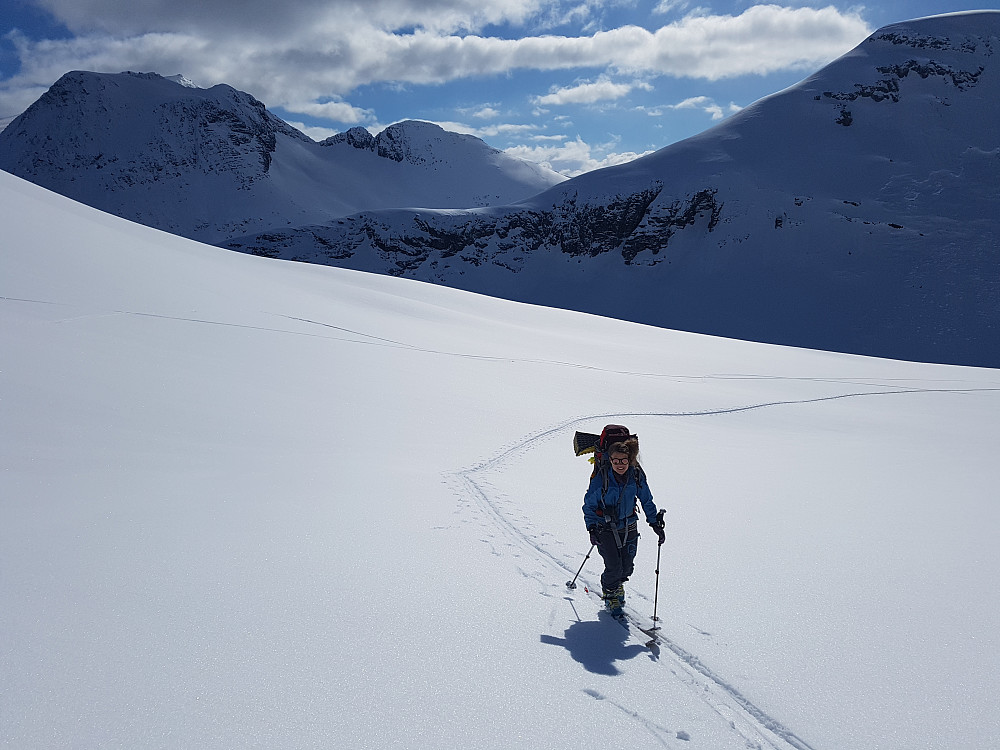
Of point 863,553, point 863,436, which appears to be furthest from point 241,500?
point 863,436

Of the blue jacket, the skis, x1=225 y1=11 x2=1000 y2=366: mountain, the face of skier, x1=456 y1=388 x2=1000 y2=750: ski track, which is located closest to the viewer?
x1=456 y1=388 x2=1000 y2=750: ski track

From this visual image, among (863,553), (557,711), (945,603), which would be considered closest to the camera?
(557,711)

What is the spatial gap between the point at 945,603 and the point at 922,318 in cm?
7302

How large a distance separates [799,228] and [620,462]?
293 ft

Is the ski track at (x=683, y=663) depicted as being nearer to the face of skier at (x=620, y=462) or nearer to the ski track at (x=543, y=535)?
Result: the ski track at (x=543, y=535)

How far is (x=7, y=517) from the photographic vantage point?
15.7ft

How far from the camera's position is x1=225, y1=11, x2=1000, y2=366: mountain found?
69.9m

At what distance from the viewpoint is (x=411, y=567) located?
5.20 m

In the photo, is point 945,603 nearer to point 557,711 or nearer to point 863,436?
point 557,711

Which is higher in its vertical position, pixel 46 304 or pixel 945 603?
pixel 46 304

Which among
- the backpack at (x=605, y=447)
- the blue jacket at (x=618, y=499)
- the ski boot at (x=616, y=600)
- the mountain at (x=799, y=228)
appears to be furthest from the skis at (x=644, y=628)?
the mountain at (x=799, y=228)

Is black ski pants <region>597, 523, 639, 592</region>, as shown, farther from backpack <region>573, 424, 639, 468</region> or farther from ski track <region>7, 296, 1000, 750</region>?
backpack <region>573, 424, 639, 468</region>

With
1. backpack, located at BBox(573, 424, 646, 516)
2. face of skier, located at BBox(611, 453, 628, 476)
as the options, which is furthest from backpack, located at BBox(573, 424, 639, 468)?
face of skier, located at BBox(611, 453, 628, 476)

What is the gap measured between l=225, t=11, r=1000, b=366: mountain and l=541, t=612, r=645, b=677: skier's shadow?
230 ft
